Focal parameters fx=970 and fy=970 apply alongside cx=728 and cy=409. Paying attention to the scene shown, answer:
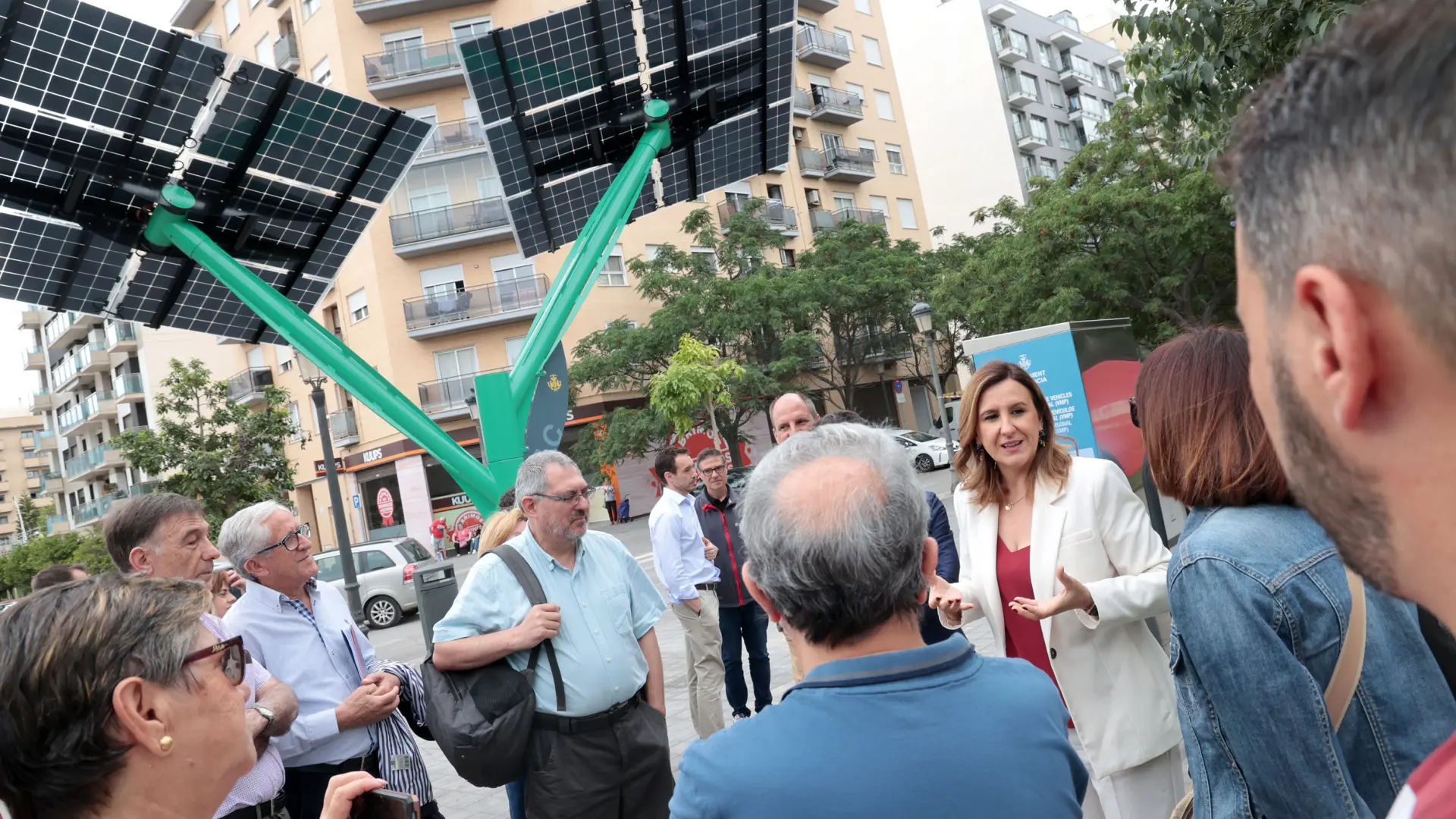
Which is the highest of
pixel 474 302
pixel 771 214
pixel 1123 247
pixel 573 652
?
pixel 771 214

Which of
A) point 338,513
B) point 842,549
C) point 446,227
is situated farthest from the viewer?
point 446,227

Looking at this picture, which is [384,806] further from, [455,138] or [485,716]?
[455,138]

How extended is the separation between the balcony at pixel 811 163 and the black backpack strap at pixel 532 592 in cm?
4071

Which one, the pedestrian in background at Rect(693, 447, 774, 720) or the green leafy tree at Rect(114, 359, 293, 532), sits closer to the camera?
the pedestrian in background at Rect(693, 447, 774, 720)

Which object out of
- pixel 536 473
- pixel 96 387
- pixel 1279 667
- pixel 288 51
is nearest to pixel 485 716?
pixel 536 473

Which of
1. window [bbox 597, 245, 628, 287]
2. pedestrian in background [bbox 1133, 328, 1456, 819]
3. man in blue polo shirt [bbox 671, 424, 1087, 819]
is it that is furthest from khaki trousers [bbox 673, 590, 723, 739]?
window [bbox 597, 245, 628, 287]

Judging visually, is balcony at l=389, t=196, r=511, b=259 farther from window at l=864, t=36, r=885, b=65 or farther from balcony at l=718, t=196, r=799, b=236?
window at l=864, t=36, r=885, b=65

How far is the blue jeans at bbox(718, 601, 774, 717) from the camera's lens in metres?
7.11

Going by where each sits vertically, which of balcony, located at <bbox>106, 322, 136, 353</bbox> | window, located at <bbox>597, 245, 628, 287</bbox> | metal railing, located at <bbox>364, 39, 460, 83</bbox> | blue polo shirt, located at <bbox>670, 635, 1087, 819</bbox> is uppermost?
metal railing, located at <bbox>364, 39, 460, 83</bbox>

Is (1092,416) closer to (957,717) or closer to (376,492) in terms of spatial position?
(957,717)

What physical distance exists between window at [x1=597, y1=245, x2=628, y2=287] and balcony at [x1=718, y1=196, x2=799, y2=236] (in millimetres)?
4242

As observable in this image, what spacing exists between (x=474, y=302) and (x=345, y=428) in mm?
7501

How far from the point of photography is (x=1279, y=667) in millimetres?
1798

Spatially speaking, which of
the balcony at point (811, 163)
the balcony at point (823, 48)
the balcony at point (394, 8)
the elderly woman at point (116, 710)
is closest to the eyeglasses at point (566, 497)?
the elderly woman at point (116, 710)
